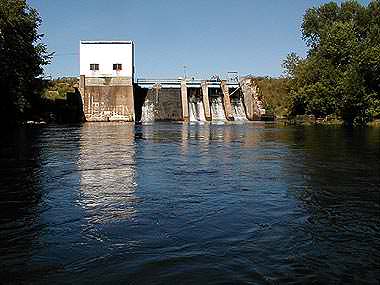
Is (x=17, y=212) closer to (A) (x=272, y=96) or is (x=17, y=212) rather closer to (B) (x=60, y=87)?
(B) (x=60, y=87)

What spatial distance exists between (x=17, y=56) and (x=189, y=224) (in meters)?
43.6

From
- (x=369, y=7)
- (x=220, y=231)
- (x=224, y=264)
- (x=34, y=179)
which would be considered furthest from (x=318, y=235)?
(x=369, y=7)

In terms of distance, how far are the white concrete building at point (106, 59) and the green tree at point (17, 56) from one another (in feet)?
33.5

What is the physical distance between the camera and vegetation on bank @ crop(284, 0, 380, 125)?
49.0 meters

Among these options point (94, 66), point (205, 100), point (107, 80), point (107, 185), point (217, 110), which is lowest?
point (107, 185)

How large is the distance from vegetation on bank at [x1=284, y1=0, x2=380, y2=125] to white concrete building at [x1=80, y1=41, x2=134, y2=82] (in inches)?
846

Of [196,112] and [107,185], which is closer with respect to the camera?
[107,185]

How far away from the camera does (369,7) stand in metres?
61.0

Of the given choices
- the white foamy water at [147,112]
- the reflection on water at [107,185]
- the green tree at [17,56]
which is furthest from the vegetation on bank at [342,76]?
the reflection on water at [107,185]

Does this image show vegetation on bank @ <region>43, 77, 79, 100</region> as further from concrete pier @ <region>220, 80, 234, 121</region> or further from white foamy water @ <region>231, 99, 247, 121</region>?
white foamy water @ <region>231, 99, 247, 121</region>

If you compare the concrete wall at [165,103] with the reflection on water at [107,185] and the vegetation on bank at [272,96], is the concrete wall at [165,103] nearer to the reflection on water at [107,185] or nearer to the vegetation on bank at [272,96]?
→ the vegetation on bank at [272,96]

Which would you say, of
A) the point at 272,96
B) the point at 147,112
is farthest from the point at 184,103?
the point at 272,96

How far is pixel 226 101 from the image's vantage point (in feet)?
204

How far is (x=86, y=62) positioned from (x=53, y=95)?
249 inches
